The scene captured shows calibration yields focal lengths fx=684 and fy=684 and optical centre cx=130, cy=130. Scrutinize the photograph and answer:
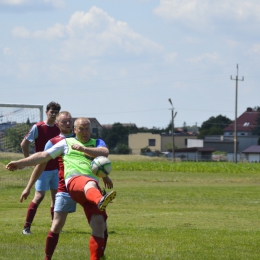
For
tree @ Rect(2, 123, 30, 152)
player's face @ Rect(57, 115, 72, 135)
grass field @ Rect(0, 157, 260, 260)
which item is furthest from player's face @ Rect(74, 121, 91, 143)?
tree @ Rect(2, 123, 30, 152)

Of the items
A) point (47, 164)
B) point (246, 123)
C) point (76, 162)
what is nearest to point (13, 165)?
point (76, 162)

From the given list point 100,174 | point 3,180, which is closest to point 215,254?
point 100,174

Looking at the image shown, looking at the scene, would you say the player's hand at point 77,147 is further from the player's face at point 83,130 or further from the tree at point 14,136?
the tree at point 14,136

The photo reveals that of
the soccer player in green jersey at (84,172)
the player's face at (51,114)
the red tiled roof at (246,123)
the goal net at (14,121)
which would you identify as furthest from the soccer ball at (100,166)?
the red tiled roof at (246,123)

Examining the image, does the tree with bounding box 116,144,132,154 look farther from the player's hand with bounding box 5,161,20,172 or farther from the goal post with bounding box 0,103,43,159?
the player's hand with bounding box 5,161,20,172

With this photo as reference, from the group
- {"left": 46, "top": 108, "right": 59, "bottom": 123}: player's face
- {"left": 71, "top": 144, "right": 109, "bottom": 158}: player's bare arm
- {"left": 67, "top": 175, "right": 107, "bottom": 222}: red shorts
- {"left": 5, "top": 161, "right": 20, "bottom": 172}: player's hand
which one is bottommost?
{"left": 67, "top": 175, "right": 107, "bottom": 222}: red shorts

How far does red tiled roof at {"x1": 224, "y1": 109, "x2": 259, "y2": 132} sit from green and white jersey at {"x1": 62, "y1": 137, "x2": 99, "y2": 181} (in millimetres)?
148704

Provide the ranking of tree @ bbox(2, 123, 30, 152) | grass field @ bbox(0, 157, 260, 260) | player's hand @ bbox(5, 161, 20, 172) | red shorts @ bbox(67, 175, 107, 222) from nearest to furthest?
red shorts @ bbox(67, 175, 107, 222)
player's hand @ bbox(5, 161, 20, 172)
grass field @ bbox(0, 157, 260, 260)
tree @ bbox(2, 123, 30, 152)

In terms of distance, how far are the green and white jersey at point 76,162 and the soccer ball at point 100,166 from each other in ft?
0.52

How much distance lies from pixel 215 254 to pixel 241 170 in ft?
146

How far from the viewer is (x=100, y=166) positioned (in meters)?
7.68

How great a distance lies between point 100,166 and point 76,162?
0.41 meters

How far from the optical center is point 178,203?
749 inches

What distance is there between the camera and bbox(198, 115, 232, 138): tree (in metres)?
166
